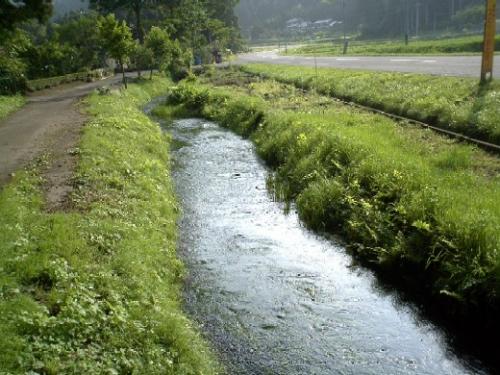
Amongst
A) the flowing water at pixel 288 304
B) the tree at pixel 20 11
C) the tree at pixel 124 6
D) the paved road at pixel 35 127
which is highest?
the tree at pixel 124 6

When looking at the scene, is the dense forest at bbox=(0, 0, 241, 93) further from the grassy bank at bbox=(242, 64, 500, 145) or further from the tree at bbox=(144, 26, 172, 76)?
the grassy bank at bbox=(242, 64, 500, 145)

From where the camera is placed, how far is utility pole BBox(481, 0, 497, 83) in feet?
60.4

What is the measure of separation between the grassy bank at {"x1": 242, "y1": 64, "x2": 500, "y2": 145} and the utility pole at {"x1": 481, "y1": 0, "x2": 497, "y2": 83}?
0.63 metres

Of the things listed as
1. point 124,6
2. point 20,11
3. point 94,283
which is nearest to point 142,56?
point 124,6

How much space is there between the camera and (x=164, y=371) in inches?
254

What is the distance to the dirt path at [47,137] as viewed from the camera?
13273 mm

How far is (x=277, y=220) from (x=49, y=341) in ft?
24.6

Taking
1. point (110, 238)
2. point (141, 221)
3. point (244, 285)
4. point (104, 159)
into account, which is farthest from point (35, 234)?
point (104, 159)

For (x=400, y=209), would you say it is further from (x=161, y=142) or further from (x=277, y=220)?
(x=161, y=142)

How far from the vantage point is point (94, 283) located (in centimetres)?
762

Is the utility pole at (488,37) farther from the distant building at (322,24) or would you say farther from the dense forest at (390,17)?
the distant building at (322,24)

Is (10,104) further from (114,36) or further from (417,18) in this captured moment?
(417,18)

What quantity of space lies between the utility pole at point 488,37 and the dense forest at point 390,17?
66.7 meters

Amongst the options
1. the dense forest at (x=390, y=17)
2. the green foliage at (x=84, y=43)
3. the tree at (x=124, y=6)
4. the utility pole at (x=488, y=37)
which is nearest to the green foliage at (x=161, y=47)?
the green foliage at (x=84, y=43)
